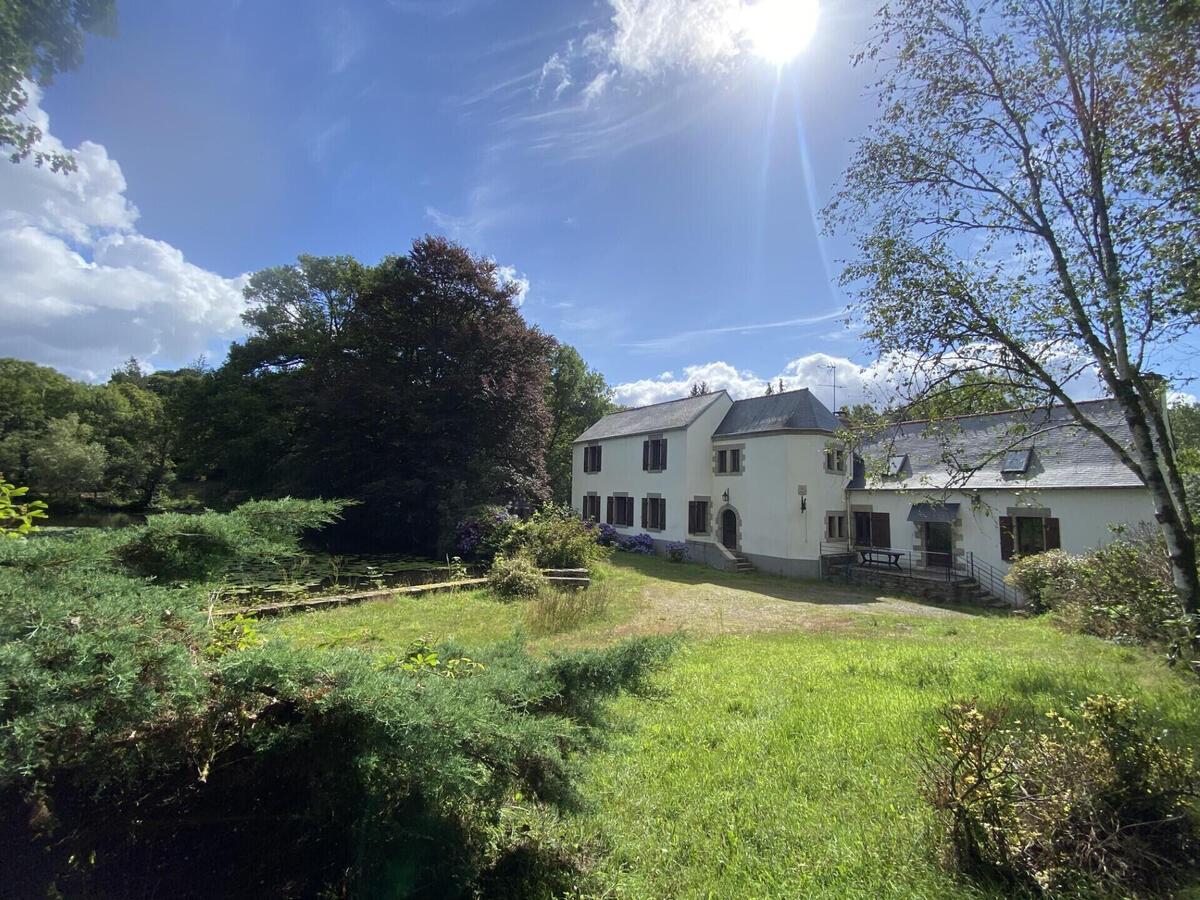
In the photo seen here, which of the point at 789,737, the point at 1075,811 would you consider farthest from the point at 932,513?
the point at 1075,811

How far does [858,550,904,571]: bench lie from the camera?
1954 centimetres

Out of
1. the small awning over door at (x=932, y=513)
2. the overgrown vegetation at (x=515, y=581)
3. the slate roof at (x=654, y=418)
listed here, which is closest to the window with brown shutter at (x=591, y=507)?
the slate roof at (x=654, y=418)

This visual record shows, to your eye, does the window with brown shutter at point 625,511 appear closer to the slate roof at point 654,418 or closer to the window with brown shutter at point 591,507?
the window with brown shutter at point 591,507

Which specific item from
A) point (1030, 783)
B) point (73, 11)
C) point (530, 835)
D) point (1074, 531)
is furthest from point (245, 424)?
point (1074, 531)

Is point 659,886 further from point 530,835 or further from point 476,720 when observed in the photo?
point 476,720

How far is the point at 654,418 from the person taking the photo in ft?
88.2

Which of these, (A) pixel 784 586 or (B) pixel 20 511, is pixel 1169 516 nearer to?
(B) pixel 20 511

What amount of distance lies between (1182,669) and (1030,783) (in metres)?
5.09

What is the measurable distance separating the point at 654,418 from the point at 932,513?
12.9 metres

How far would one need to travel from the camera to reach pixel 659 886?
8.96 ft

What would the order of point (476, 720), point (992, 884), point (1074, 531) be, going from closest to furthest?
point (476, 720) → point (992, 884) → point (1074, 531)

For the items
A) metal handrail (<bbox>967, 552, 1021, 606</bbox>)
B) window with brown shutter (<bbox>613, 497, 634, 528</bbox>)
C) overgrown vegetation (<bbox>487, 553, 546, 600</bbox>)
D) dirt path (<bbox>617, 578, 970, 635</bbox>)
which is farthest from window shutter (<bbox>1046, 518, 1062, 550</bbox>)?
window with brown shutter (<bbox>613, 497, 634, 528</bbox>)

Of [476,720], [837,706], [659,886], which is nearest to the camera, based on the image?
[476,720]

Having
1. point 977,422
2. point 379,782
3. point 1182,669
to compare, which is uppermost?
point 977,422
